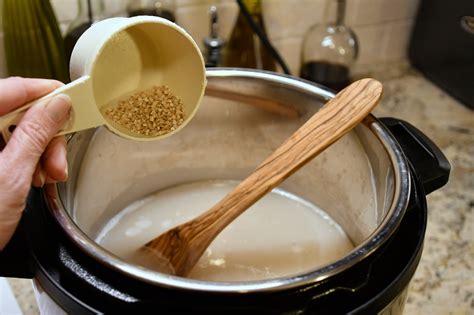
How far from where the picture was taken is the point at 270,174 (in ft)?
1.96

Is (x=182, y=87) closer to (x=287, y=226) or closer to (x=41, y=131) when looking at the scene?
(x=41, y=131)

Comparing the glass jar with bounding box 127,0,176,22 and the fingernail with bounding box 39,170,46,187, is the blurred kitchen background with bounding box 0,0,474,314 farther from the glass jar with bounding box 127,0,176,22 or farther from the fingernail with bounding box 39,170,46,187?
the fingernail with bounding box 39,170,46,187

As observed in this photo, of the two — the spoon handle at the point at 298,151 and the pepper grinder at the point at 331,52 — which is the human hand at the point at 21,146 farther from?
the pepper grinder at the point at 331,52

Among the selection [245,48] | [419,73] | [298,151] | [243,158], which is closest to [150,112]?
[298,151]

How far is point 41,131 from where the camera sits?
46 centimetres

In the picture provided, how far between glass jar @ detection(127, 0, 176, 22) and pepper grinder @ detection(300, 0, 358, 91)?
275mm

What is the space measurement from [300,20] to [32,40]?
0.48m

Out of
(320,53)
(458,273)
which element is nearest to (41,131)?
(458,273)

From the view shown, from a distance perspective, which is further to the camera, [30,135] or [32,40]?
[32,40]

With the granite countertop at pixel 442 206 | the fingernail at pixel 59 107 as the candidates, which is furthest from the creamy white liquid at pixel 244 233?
the fingernail at pixel 59 107

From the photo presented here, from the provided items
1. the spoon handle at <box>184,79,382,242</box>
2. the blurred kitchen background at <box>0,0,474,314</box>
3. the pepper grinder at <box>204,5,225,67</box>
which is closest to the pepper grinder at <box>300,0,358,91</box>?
the blurred kitchen background at <box>0,0,474,314</box>

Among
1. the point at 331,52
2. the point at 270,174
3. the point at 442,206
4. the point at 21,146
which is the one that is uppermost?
the point at 21,146

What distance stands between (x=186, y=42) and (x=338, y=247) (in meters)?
0.35

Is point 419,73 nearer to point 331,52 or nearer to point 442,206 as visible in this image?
point 331,52
